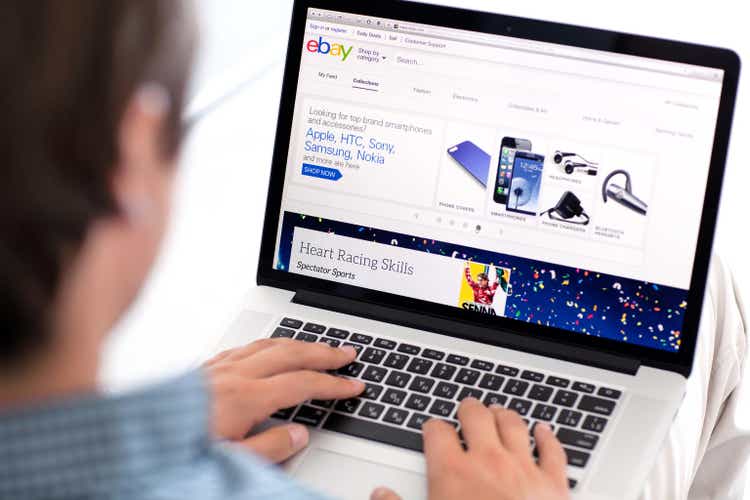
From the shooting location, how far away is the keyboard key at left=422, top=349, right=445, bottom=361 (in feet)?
3.31

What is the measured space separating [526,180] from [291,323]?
287 millimetres

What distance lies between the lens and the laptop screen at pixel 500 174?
0.97m

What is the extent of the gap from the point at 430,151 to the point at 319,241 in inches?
6.1

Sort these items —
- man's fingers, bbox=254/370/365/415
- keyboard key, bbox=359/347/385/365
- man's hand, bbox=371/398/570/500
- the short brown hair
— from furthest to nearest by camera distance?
1. keyboard key, bbox=359/347/385/365
2. man's fingers, bbox=254/370/365/415
3. man's hand, bbox=371/398/570/500
4. the short brown hair

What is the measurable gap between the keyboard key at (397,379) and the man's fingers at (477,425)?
8 cm

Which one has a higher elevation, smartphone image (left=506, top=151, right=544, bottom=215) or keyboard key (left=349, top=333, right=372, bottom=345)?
smartphone image (left=506, top=151, right=544, bottom=215)

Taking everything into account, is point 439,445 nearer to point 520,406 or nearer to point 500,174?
point 520,406

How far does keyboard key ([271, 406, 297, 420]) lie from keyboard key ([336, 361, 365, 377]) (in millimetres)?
66

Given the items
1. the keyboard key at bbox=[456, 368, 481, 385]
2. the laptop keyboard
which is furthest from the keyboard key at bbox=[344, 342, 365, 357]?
the keyboard key at bbox=[456, 368, 481, 385]

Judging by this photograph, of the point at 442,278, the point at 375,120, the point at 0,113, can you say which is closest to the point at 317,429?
the point at 442,278

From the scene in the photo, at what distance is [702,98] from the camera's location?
95 centimetres

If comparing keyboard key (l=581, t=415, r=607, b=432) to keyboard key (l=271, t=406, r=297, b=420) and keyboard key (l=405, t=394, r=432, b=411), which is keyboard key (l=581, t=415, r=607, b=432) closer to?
keyboard key (l=405, t=394, r=432, b=411)

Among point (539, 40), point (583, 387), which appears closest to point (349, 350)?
point (583, 387)

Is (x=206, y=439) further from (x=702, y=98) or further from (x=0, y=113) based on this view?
(x=702, y=98)
